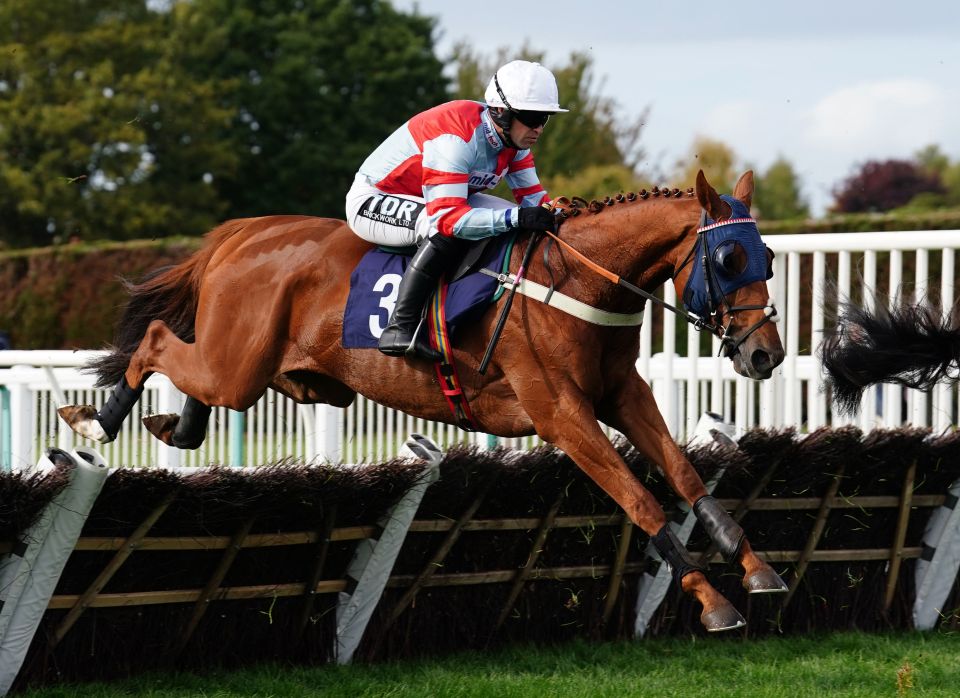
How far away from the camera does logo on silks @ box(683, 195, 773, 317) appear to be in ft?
14.2

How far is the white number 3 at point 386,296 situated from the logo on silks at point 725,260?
1.09 m

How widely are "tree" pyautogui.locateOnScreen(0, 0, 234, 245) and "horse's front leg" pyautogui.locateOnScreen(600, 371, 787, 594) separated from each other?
21.5 m

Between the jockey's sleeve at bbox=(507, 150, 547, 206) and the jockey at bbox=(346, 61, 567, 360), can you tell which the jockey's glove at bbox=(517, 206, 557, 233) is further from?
the jockey's sleeve at bbox=(507, 150, 547, 206)

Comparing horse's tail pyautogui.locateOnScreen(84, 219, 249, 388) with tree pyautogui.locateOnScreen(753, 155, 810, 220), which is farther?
tree pyautogui.locateOnScreen(753, 155, 810, 220)

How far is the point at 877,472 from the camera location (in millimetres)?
5570

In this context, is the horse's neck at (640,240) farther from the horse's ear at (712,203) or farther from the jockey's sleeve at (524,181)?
the jockey's sleeve at (524,181)

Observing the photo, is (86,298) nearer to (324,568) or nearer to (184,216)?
(184,216)

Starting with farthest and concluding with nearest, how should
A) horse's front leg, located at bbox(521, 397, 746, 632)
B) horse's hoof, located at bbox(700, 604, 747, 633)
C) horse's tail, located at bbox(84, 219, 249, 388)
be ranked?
horse's tail, located at bbox(84, 219, 249, 388), horse's front leg, located at bbox(521, 397, 746, 632), horse's hoof, located at bbox(700, 604, 747, 633)

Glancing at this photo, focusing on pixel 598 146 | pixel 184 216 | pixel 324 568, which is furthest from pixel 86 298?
pixel 598 146

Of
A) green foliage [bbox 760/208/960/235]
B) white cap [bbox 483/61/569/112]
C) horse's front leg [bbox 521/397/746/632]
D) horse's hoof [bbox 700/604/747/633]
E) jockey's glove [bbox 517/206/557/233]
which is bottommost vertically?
horse's hoof [bbox 700/604/747/633]

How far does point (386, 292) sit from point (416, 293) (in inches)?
8.7

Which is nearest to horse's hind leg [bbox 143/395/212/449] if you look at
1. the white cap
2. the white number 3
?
the white number 3

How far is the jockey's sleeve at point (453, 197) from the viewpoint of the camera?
4.65m

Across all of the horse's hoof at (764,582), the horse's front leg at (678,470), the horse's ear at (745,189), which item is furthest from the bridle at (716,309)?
the horse's hoof at (764,582)
